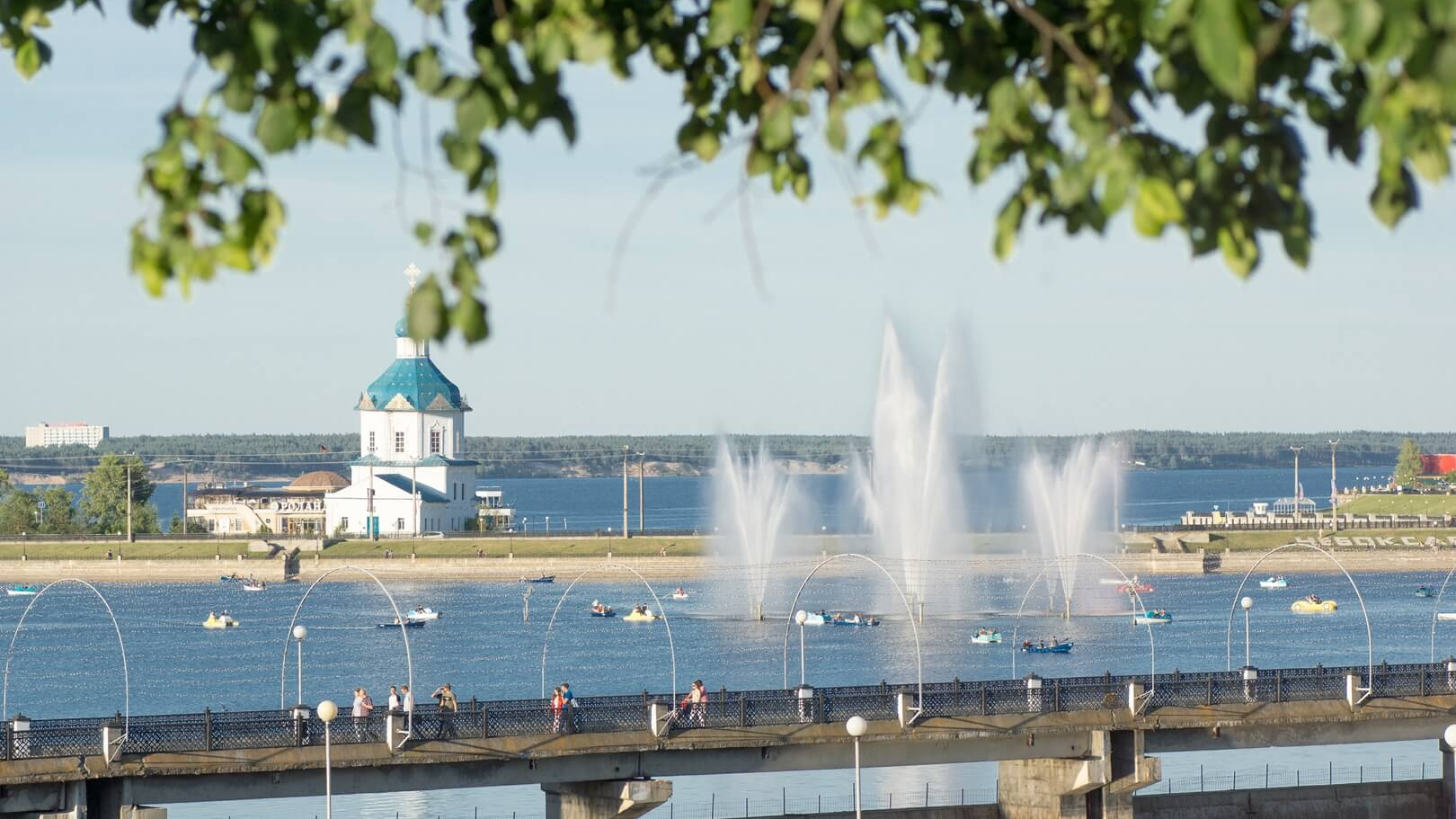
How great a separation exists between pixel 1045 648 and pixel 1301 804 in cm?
4439

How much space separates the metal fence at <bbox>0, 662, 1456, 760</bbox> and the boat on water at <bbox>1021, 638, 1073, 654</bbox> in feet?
144

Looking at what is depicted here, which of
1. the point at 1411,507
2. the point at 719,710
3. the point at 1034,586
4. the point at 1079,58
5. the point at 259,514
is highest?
the point at 1079,58

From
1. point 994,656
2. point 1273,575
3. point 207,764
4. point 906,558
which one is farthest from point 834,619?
point 207,764

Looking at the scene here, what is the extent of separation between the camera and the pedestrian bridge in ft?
106

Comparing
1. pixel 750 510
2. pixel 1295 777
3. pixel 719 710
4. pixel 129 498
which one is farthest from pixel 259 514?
pixel 719 710

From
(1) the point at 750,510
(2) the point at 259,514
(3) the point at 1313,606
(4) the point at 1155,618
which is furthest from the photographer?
(2) the point at 259,514

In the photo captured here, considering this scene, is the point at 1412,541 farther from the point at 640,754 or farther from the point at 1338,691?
the point at 640,754

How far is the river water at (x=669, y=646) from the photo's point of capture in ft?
196

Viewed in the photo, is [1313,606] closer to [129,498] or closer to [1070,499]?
[1070,499]

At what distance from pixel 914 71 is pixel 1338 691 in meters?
37.6

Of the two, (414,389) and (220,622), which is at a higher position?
(414,389)

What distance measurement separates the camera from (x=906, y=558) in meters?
108

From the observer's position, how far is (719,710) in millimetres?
37312

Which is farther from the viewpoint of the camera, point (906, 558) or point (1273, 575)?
point (1273, 575)
